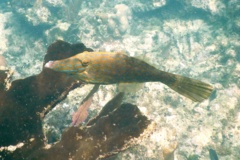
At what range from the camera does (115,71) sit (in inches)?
88.5

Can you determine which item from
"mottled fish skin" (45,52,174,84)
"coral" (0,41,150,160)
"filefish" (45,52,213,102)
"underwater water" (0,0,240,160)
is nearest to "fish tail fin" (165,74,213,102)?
"filefish" (45,52,213,102)

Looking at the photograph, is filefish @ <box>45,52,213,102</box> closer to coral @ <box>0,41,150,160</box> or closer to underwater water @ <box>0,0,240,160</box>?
coral @ <box>0,41,150,160</box>

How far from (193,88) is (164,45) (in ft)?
28.8

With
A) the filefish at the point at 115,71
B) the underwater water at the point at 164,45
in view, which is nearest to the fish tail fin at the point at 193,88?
the filefish at the point at 115,71

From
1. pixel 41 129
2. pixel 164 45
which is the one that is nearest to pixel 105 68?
pixel 41 129

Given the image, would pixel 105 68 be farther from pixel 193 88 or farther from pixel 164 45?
pixel 164 45

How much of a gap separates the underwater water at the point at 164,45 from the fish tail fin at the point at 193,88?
6.94ft

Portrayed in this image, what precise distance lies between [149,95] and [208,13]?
791cm

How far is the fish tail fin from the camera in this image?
7.89 feet

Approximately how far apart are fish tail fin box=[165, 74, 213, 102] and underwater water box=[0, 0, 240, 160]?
212 cm

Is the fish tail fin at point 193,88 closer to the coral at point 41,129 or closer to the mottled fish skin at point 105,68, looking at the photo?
the mottled fish skin at point 105,68

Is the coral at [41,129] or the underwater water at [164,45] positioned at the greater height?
the coral at [41,129]

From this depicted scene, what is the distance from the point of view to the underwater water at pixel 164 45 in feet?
20.6

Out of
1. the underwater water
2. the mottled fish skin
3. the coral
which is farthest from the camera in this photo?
the underwater water
